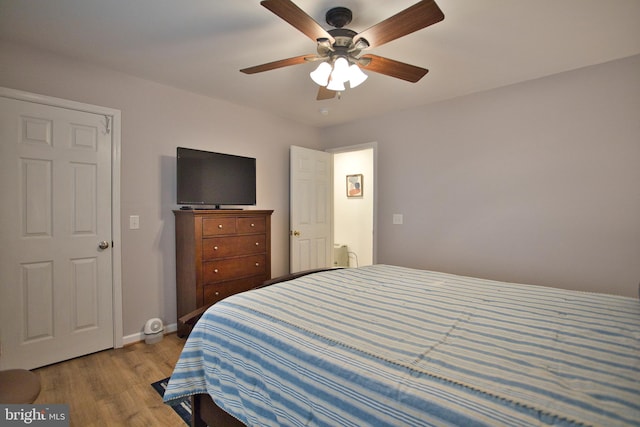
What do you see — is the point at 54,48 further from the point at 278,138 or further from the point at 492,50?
the point at 492,50

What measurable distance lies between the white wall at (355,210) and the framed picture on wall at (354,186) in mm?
64

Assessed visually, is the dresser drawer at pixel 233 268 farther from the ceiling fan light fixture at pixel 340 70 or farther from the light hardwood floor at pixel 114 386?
the ceiling fan light fixture at pixel 340 70

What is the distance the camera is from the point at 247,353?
1.17 metres

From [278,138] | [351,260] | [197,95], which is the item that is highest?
[197,95]

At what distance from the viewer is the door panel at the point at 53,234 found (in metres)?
2.15

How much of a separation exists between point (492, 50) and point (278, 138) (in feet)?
8.09

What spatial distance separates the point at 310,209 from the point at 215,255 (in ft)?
5.00

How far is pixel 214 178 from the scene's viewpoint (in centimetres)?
305

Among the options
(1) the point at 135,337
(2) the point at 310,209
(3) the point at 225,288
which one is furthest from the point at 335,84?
(1) the point at 135,337

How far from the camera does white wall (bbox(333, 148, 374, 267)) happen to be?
5.02 metres

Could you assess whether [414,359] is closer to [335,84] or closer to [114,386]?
[335,84]

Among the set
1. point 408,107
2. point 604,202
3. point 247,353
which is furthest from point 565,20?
point 247,353

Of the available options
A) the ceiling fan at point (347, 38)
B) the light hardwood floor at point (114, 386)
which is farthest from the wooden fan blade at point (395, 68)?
the light hardwood floor at point (114, 386)

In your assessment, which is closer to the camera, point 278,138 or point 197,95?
point 197,95
